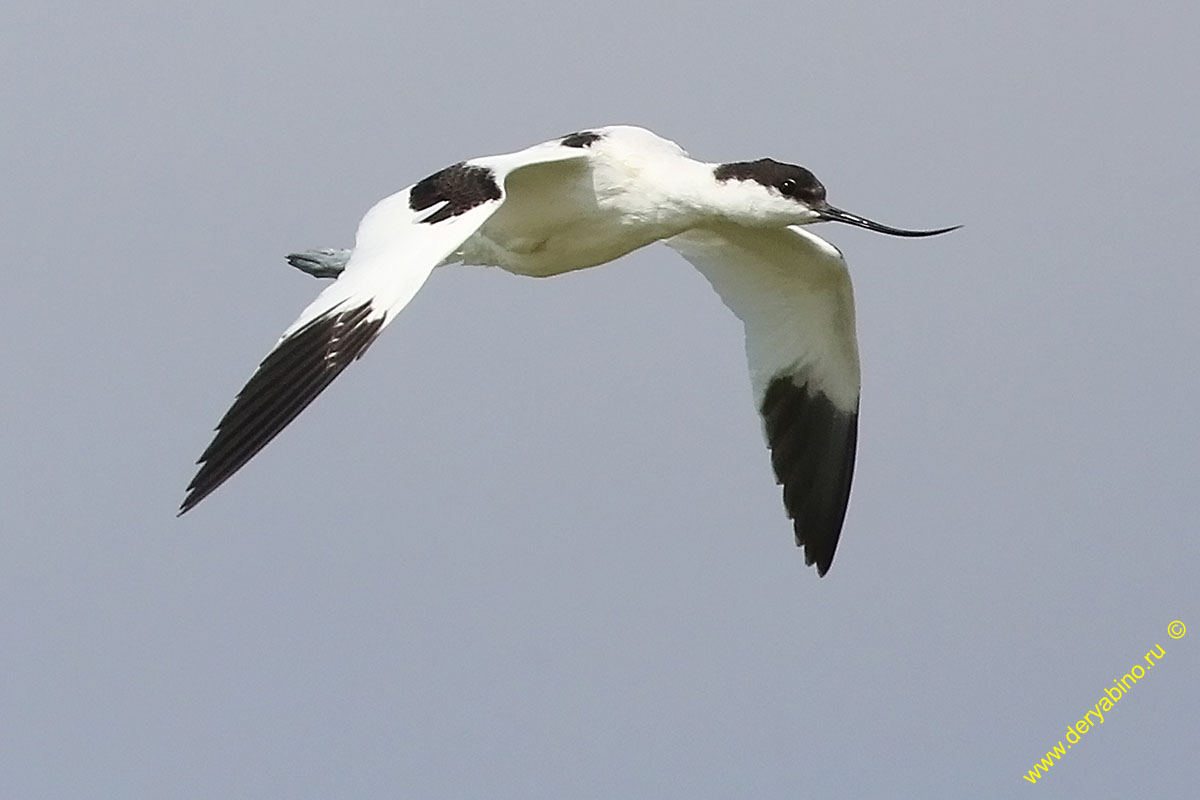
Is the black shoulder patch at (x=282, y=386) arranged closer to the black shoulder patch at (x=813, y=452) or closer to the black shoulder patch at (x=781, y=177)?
the black shoulder patch at (x=781, y=177)

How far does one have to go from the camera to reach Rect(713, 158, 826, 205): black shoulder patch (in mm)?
9172

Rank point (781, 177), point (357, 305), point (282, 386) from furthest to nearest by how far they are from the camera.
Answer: point (781, 177)
point (357, 305)
point (282, 386)

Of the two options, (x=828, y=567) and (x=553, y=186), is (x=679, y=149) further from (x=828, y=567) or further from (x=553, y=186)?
(x=828, y=567)

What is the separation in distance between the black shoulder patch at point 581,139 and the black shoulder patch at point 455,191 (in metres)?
0.68

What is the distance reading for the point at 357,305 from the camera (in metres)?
7.84

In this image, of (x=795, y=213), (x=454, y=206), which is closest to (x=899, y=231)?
(x=795, y=213)

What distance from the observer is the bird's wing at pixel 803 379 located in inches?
416

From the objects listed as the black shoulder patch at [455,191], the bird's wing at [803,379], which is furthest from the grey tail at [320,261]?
the black shoulder patch at [455,191]

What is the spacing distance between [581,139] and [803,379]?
204 cm

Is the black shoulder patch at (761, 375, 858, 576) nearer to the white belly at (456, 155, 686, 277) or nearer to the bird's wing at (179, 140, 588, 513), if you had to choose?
the white belly at (456, 155, 686, 277)

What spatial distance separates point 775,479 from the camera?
10.7 metres

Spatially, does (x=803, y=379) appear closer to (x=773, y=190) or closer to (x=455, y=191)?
(x=773, y=190)

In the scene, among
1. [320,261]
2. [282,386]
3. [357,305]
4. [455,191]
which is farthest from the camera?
[320,261]

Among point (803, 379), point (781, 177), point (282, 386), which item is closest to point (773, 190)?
point (781, 177)
